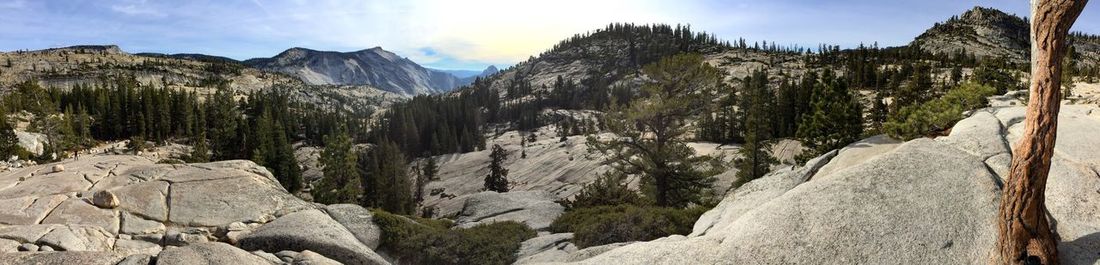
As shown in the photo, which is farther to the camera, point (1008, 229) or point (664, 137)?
point (664, 137)

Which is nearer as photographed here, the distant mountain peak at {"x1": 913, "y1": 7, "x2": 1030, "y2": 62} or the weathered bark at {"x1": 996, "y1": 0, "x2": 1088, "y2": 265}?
the weathered bark at {"x1": 996, "y1": 0, "x2": 1088, "y2": 265}

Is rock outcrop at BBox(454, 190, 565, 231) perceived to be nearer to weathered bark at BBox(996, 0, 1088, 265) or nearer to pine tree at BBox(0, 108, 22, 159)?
weathered bark at BBox(996, 0, 1088, 265)

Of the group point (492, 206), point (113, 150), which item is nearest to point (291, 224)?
point (492, 206)

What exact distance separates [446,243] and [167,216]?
957 cm

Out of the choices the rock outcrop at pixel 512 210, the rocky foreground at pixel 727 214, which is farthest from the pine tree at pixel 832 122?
the rock outcrop at pixel 512 210

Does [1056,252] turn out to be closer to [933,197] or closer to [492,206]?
[933,197]

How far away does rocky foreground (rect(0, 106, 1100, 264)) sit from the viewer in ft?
35.7

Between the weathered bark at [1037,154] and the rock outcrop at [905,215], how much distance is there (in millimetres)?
526

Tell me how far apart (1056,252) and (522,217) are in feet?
71.8

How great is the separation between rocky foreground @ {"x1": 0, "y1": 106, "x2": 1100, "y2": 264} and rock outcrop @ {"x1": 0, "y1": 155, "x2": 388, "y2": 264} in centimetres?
6

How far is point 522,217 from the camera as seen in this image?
28.4m

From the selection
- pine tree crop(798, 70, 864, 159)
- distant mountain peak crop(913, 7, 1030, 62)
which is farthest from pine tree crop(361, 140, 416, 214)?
distant mountain peak crop(913, 7, 1030, 62)

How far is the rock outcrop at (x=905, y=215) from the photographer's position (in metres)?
10.6

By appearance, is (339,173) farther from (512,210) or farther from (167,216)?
(167,216)
